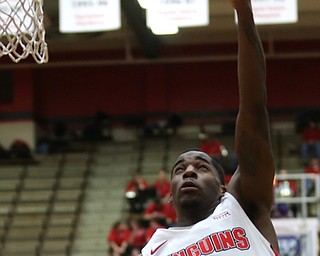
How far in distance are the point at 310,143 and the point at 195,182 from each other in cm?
1501

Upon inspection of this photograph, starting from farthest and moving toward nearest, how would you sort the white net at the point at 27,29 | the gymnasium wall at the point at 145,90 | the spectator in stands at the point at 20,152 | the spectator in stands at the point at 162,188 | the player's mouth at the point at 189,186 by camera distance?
the gymnasium wall at the point at 145,90 < the spectator in stands at the point at 20,152 < the spectator in stands at the point at 162,188 < the white net at the point at 27,29 < the player's mouth at the point at 189,186

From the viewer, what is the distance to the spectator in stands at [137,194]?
1570 cm

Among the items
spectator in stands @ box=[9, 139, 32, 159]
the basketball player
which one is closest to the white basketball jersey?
the basketball player

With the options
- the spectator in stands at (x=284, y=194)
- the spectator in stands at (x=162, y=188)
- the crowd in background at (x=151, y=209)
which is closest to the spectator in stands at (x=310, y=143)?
the crowd in background at (x=151, y=209)

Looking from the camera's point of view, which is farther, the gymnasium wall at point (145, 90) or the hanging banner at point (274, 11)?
the gymnasium wall at point (145, 90)

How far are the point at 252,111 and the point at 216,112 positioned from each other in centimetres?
1779

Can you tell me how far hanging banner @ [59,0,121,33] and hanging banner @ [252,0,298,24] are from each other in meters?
1.91

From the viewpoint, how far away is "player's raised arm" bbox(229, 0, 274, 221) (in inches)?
117

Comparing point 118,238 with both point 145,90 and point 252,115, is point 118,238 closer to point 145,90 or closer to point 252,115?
point 145,90

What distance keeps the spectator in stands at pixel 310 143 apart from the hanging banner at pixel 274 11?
20.3 feet

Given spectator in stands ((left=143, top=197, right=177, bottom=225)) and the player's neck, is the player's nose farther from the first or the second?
spectator in stands ((left=143, top=197, right=177, bottom=225))

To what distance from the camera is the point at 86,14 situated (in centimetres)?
1164

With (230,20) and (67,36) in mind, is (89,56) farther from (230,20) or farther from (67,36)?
(230,20)

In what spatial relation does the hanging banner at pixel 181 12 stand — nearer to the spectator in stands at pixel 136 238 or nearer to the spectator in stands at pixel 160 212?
the spectator in stands at pixel 160 212
